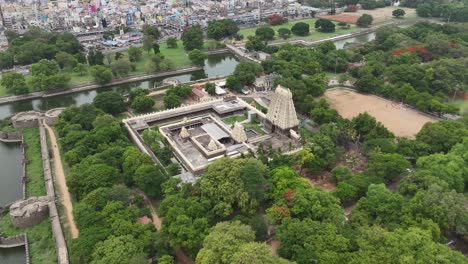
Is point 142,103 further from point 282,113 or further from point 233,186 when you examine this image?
point 233,186

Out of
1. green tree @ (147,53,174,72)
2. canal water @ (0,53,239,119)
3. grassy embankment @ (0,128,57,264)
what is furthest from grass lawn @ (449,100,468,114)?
grassy embankment @ (0,128,57,264)

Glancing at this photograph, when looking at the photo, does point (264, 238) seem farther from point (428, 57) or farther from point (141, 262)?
point (428, 57)

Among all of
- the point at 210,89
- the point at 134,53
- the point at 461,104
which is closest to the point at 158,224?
the point at 210,89

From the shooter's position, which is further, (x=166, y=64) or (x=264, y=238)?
(x=166, y=64)

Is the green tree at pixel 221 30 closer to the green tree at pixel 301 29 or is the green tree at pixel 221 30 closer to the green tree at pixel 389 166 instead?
the green tree at pixel 301 29

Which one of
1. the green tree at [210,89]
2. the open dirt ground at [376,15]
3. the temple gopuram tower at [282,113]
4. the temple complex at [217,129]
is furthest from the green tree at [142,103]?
the open dirt ground at [376,15]

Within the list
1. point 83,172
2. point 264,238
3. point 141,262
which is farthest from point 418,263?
point 83,172

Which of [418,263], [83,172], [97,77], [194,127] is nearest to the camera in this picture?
[418,263]
